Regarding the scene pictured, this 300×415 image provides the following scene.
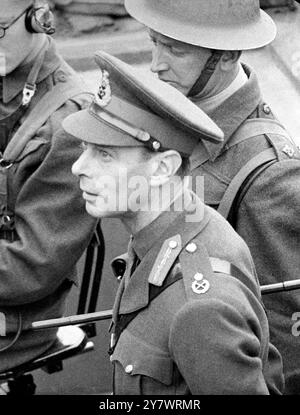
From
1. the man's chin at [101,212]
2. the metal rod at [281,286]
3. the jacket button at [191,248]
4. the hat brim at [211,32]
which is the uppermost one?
the man's chin at [101,212]

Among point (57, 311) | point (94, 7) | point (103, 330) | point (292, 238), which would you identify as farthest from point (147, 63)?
point (292, 238)

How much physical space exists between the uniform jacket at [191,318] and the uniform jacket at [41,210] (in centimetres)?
93

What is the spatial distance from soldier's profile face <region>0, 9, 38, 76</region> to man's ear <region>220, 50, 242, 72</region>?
749 mm

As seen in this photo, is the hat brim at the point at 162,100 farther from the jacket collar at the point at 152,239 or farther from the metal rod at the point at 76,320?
the metal rod at the point at 76,320

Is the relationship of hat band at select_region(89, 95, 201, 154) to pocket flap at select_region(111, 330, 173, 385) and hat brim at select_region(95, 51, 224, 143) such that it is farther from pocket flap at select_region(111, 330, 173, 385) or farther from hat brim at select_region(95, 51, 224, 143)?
pocket flap at select_region(111, 330, 173, 385)

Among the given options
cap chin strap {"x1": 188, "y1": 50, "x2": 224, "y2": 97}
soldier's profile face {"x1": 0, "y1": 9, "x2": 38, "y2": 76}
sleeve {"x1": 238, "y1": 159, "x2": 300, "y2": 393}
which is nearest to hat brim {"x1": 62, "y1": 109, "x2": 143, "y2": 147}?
sleeve {"x1": 238, "y1": 159, "x2": 300, "y2": 393}

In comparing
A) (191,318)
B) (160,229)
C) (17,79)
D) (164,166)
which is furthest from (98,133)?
(17,79)

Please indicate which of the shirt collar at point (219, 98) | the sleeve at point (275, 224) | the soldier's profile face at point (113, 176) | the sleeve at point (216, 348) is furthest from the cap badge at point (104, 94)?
the shirt collar at point (219, 98)

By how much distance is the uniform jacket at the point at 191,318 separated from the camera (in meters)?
2.88

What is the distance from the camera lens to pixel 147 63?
7.54 m

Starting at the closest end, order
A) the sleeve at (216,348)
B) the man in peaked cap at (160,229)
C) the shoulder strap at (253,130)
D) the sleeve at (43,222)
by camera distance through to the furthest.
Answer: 1. the sleeve at (216,348)
2. the man in peaked cap at (160,229)
3. the shoulder strap at (253,130)
4. the sleeve at (43,222)

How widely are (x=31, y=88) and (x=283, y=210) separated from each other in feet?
3.60
